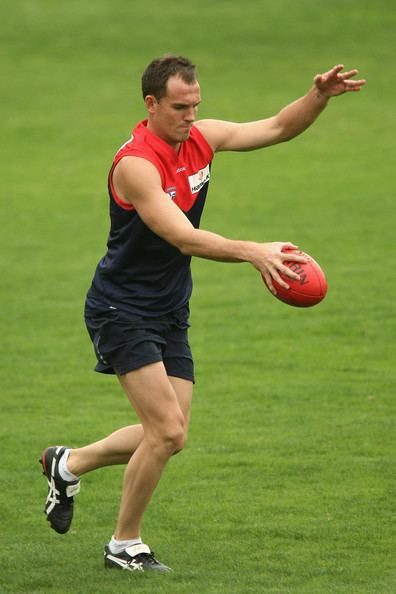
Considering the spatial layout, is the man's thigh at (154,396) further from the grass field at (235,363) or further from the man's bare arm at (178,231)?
the grass field at (235,363)

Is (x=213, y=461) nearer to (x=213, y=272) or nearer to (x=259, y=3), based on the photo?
(x=213, y=272)

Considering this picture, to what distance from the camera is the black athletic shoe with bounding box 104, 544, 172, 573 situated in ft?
21.1

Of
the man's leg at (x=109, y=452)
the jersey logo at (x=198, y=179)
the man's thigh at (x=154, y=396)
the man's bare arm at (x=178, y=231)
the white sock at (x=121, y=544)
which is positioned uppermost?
the jersey logo at (x=198, y=179)

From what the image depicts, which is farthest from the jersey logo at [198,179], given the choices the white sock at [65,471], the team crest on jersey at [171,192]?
the white sock at [65,471]

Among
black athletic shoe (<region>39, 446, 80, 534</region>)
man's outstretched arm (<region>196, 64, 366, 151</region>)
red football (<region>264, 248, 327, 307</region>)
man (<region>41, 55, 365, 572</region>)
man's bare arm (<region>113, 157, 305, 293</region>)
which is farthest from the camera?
man's outstretched arm (<region>196, 64, 366, 151</region>)

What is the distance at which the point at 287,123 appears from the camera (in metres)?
7.12

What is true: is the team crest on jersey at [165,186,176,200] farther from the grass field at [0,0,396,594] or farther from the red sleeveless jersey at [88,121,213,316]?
the grass field at [0,0,396,594]

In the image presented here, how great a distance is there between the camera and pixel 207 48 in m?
34.7

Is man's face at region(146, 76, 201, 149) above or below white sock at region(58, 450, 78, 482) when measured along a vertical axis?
above

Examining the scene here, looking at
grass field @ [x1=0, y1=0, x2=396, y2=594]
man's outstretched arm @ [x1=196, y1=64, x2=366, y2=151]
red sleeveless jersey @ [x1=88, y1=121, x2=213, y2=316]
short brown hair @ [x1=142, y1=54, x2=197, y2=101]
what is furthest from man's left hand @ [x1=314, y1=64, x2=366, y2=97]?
grass field @ [x1=0, y1=0, x2=396, y2=594]

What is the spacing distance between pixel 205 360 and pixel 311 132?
1553 cm

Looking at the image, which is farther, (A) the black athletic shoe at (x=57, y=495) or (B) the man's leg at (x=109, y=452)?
(A) the black athletic shoe at (x=57, y=495)

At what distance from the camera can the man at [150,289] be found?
6227mm

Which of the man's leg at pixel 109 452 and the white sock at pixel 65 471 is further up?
the man's leg at pixel 109 452
